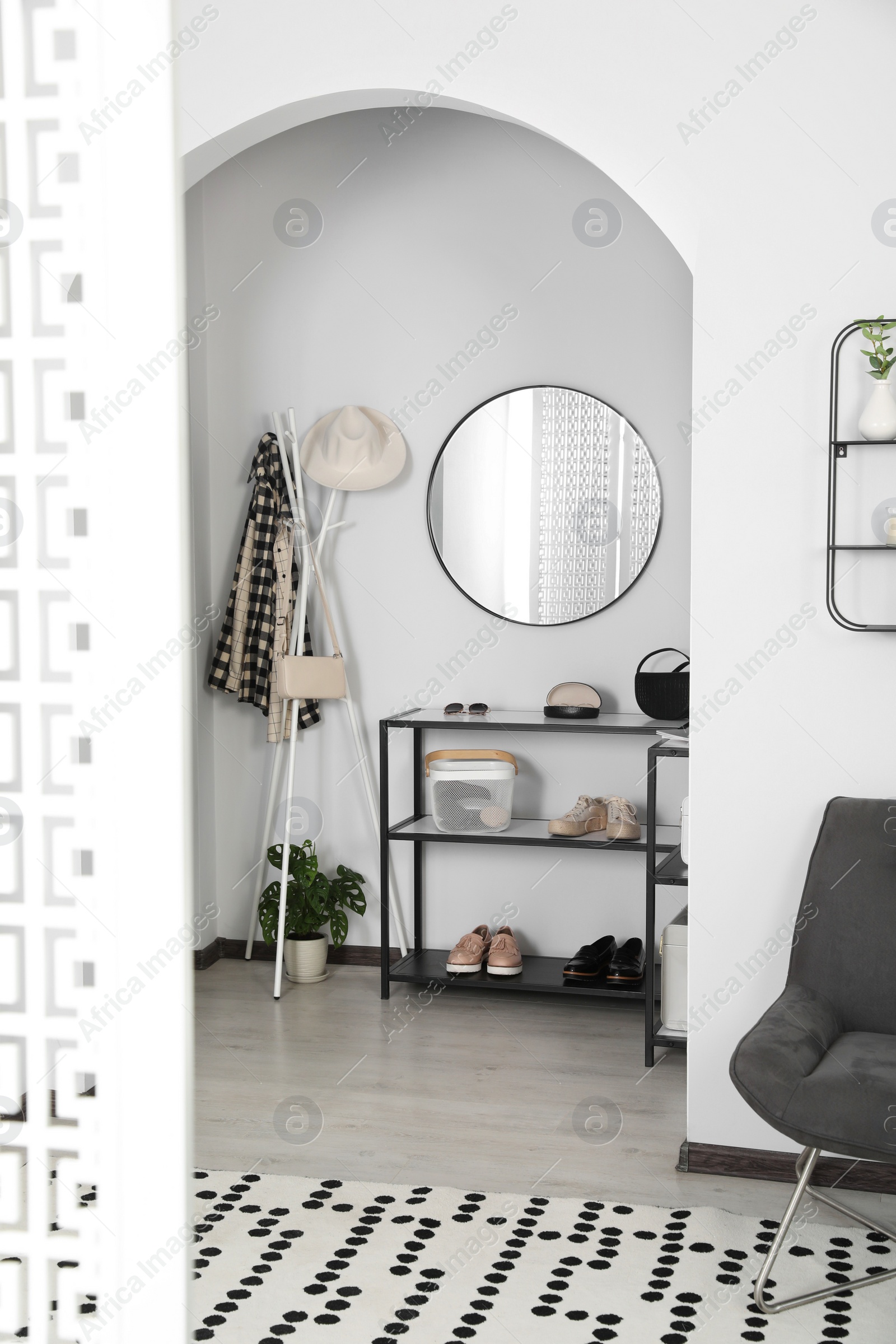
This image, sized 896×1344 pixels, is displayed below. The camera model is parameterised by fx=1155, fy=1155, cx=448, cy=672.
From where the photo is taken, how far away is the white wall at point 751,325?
2.45 m

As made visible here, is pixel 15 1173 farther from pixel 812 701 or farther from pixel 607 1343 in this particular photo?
pixel 812 701

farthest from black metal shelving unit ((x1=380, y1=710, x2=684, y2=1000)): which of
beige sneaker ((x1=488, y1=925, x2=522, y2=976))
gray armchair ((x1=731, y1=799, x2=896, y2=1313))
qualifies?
gray armchair ((x1=731, y1=799, x2=896, y2=1313))

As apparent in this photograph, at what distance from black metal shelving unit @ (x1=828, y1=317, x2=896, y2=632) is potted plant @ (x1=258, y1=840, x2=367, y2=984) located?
2.09 meters

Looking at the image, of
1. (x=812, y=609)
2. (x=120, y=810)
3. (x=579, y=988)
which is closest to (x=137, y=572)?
(x=120, y=810)

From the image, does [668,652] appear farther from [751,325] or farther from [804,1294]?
[804,1294]

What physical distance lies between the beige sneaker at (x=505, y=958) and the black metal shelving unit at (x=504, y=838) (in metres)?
0.02

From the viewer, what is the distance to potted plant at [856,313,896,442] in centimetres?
235

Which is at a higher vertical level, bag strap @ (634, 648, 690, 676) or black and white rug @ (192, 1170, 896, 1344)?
bag strap @ (634, 648, 690, 676)

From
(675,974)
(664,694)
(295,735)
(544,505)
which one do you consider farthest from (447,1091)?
(544,505)

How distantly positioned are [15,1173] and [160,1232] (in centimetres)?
19

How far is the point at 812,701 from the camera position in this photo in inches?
99.0

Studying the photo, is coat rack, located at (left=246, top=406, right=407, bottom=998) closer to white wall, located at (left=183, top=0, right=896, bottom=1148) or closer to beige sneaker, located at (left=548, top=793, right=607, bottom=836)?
beige sneaker, located at (left=548, top=793, right=607, bottom=836)

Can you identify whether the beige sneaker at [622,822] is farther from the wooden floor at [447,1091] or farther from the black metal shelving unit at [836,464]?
the black metal shelving unit at [836,464]

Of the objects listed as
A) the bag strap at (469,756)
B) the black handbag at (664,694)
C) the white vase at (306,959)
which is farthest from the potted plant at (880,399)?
the white vase at (306,959)
